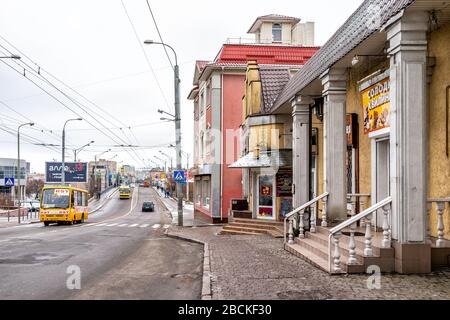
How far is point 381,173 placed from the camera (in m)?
12.6

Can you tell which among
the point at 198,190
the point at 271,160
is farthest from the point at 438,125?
the point at 198,190

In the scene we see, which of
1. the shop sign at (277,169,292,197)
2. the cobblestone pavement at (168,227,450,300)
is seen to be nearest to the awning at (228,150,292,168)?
the shop sign at (277,169,292,197)

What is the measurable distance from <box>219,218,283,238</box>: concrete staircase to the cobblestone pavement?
716 cm

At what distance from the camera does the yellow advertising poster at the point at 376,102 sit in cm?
1088

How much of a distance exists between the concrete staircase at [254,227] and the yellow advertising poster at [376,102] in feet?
23.0

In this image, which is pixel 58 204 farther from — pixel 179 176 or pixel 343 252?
pixel 343 252

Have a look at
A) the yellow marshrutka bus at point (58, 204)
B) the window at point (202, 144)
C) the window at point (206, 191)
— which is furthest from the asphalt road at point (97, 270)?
the window at point (202, 144)

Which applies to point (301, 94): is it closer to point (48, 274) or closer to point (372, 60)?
point (372, 60)

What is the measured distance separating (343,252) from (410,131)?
305cm

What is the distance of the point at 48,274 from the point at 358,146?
8708 mm

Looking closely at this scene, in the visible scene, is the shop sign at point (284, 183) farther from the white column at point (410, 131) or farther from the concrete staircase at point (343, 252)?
the white column at point (410, 131)

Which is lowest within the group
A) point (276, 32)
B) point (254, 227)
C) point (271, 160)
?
point (254, 227)

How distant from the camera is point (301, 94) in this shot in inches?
620
